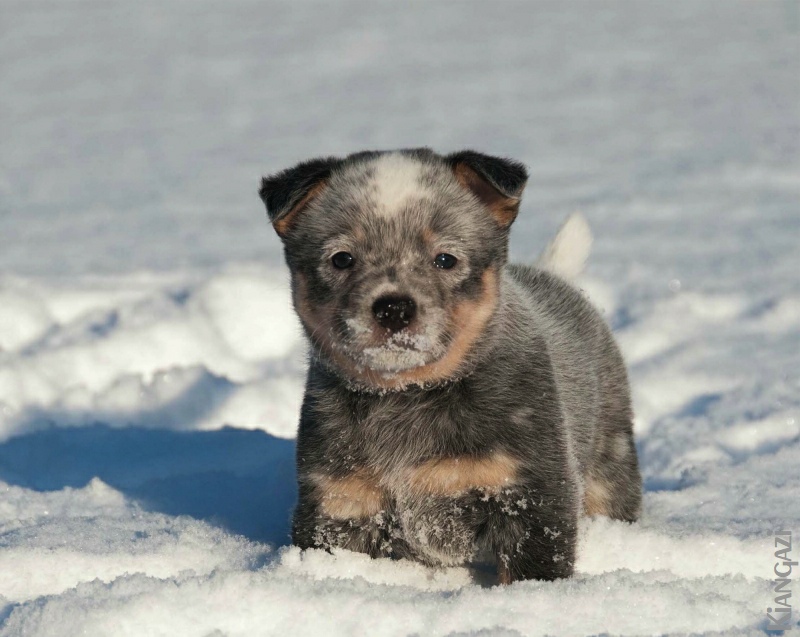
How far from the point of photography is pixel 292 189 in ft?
12.6

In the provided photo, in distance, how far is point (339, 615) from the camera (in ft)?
10.0

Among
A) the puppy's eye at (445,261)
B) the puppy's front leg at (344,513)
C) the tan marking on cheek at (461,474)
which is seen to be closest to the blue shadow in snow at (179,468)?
the puppy's front leg at (344,513)

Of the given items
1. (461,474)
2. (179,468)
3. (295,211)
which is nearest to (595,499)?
(461,474)

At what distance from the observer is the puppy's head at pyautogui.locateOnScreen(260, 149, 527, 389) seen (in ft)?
11.5

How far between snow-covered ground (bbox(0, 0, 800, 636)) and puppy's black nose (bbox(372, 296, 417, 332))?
0.78m

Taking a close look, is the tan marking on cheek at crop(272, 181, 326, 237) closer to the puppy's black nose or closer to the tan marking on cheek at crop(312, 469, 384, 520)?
the puppy's black nose

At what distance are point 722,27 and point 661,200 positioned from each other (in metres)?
8.08

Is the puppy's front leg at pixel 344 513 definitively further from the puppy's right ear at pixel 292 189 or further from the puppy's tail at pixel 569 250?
the puppy's tail at pixel 569 250

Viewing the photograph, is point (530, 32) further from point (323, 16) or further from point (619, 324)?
point (619, 324)

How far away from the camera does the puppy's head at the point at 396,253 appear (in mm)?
3504

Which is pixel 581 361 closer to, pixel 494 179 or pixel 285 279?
pixel 494 179

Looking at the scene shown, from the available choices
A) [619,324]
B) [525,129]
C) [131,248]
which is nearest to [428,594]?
[619,324]

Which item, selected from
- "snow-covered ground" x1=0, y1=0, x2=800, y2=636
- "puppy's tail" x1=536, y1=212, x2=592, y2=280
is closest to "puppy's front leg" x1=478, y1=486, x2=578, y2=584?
"snow-covered ground" x1=0, y1=0, x2=800, y2=636

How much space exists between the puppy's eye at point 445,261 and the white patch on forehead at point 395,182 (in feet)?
0.70
